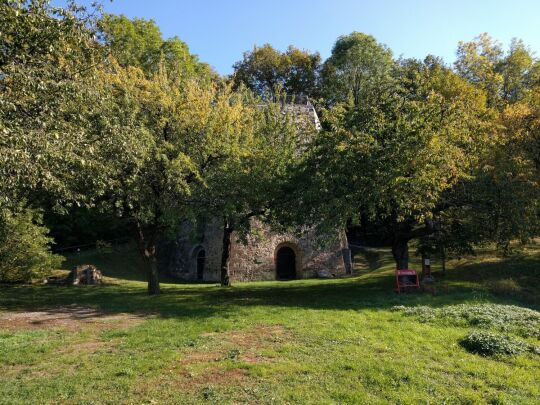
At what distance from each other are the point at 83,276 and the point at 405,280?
19.2 metres

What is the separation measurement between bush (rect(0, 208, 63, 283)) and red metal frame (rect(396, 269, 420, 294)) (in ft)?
60.2

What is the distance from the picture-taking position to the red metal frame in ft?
61.6

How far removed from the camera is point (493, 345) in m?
10.4

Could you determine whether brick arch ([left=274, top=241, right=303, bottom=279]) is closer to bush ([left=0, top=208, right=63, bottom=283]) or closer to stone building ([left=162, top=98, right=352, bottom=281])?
stone building ([left=162, top=98, right=352, bottom=281])

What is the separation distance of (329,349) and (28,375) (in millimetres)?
6325

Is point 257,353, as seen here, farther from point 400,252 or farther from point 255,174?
point 400,252

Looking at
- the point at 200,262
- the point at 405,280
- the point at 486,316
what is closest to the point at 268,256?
the point at 200,262

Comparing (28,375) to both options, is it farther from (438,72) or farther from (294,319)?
(438,72)

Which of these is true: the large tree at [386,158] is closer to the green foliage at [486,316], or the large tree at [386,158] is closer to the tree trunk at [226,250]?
the green foliage at [486,316]

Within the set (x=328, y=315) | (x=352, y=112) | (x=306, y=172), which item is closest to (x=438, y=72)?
(x=352, y=112)

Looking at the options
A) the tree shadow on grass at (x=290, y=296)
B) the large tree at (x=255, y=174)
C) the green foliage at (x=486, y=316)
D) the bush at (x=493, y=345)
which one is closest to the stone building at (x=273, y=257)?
the tree shadow on grass at (x=290, y=296)

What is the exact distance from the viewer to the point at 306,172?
64.8 ft

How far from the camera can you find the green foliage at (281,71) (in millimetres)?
52656

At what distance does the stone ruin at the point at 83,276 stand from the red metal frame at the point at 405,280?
18.5m
